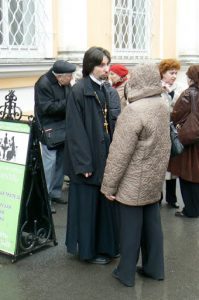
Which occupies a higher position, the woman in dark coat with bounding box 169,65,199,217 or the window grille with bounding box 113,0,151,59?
the window grille with bounding box 113,0,151,59

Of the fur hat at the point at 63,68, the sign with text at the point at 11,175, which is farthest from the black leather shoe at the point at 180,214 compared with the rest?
the sign with text at the point at 11,175

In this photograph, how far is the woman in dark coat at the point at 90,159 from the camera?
415 centimetres

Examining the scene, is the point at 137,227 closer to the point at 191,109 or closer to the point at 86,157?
the point at 86,157

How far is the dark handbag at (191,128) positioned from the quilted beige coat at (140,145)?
1.61 meters

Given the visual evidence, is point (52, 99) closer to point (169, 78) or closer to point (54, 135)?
point (54, 135)

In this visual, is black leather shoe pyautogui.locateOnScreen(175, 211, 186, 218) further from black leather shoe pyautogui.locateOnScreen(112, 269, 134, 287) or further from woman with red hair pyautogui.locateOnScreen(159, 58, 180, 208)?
black leather shoe pyautogui.locateOnScreen(112, 269, 134, 287)

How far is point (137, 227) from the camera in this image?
3.89 meters

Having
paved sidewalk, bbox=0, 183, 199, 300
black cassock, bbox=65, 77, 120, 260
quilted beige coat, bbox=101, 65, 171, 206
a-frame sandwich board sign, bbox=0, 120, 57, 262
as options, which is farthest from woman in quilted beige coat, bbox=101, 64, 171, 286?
a-frame sandwich board sign, bbox=0, 120, 57, 262

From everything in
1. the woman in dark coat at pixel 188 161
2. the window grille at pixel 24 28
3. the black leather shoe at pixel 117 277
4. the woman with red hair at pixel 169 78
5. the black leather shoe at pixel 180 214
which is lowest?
the black leather shoe at pixel 180 214

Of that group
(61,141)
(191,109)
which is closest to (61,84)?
(61,141)

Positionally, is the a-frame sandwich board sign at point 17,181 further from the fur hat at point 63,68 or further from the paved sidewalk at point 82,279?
the fur hat at point 63,68

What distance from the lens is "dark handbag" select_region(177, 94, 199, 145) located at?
538cm

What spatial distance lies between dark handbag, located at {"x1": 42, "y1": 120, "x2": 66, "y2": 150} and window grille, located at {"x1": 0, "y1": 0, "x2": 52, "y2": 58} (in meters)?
1.43

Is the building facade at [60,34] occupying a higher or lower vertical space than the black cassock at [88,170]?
higher
